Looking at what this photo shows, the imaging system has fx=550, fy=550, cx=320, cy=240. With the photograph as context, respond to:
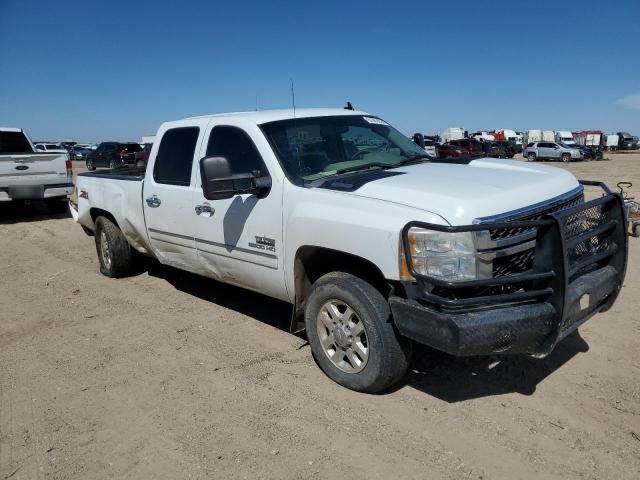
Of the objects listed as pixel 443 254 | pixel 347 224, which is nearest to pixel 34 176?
pixel 347 224

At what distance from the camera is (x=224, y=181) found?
3834 millimetres

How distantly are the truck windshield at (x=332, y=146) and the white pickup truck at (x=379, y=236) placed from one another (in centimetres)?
1

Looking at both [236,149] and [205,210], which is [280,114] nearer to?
[236,149]

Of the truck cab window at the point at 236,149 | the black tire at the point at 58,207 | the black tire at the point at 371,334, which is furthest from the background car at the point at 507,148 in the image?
the black tire at the point at 371,334

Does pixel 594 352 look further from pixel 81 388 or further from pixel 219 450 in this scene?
pixel 81 388

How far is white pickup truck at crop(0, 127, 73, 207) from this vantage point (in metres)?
10.8

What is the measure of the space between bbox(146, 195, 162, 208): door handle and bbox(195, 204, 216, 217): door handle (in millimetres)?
679

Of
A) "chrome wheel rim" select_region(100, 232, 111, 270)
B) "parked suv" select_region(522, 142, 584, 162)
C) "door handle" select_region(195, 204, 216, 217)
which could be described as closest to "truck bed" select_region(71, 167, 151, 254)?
"chrome wheel rim" select_region(100, 232, 111, 270)

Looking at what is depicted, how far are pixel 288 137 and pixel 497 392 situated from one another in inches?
93.8

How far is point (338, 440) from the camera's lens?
10.3 ft

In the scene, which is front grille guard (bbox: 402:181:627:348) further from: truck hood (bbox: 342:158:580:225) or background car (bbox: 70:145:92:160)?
background car (bbox: 70:145:92:160)

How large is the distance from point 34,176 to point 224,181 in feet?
29.6

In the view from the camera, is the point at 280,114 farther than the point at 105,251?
No

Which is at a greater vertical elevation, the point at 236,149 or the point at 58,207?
the point at 236,149
